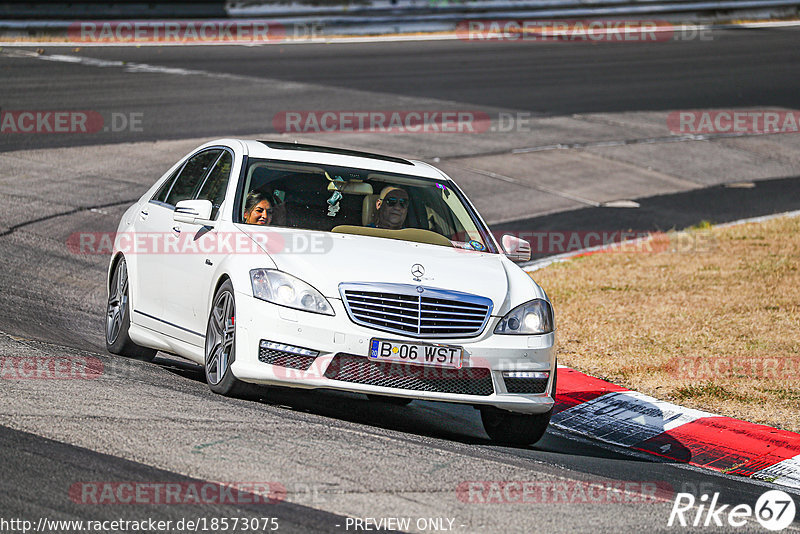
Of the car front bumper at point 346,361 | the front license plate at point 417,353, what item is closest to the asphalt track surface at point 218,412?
the car front bumper at point 346,361

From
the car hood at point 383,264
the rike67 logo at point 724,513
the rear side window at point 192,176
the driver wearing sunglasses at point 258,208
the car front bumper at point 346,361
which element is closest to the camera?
the rike67 logo at point 724,513

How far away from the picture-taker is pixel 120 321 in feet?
28.5

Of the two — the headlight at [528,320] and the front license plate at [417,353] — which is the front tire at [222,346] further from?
the headlight at [528,320]

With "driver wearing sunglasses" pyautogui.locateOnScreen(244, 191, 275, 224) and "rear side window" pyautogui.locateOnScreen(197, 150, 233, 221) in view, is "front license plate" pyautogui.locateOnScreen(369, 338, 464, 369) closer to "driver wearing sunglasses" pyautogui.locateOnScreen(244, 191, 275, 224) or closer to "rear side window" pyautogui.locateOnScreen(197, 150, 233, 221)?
"driver wearing sunglasses" pyautogui.locateOnScreen(244, 191, 275, 224)

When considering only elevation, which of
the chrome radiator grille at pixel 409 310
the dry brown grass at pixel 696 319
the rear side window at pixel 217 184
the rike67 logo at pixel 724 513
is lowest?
the dry brown grass at pixel 696 319

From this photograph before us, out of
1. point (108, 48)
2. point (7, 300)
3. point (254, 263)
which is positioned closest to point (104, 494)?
point (254, 263)

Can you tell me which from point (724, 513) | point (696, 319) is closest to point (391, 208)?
point (724, 513)

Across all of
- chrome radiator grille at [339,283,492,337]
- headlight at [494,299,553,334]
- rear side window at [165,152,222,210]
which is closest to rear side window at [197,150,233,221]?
rear side window at [165,152,222,210]

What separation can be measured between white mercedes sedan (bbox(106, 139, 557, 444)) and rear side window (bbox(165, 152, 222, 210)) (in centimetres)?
1

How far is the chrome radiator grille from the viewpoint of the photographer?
6707mm

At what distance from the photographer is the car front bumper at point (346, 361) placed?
A: 21.7ft

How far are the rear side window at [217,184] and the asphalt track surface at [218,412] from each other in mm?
→ 1198

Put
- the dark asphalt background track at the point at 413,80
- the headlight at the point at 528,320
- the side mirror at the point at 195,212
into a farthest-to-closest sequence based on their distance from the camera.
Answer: the dark asphalt background track at the point at 413,80 → the side mirror at the point at 195,212 → the headlight at the point at 528,320

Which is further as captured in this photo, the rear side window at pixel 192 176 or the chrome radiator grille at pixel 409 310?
the rear side window at pixel 192 176
